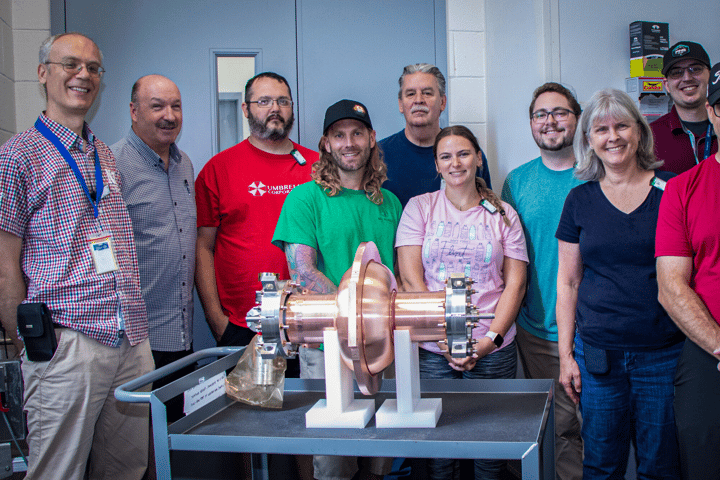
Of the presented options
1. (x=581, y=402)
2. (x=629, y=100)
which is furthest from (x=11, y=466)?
(x=629, y=100)

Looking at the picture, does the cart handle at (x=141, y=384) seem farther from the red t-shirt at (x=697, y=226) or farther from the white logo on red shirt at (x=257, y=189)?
the red t-shirt at (x=697, y=226)

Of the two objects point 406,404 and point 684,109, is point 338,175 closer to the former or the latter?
point 406,404

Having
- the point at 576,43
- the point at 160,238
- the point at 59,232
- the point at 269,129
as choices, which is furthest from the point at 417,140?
the point at 59,232

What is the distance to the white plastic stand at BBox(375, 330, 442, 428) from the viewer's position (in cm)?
140

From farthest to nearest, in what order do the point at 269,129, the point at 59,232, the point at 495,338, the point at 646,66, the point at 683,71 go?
the point at 646,66 < the point at 269,129 < the point at 683,71 < the point at 495,338 < the point at 59,232

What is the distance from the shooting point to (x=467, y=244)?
226cm

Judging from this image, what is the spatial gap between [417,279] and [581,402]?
28.5 inches

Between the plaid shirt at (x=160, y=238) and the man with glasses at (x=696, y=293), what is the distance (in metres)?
1.82

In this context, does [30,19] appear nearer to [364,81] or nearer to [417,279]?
[364,81]

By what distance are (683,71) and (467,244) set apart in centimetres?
128

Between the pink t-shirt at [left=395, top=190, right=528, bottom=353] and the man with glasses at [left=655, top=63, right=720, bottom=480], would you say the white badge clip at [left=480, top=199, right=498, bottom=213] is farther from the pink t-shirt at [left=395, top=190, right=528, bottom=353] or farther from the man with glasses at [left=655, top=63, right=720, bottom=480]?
the man with glasses at [left=655, top=63, right=720, bottom=480]

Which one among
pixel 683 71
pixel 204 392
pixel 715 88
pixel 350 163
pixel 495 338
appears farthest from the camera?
pixel 683 71

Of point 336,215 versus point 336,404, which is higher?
point 336,215

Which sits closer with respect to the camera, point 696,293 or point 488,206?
point 696,293
